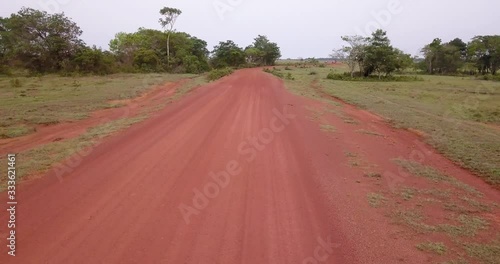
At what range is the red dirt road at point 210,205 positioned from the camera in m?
4.03

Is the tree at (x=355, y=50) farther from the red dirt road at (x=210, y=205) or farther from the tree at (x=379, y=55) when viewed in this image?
the red dirt road at (x=210, y=205)

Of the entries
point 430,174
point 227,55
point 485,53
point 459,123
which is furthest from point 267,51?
point 430,174

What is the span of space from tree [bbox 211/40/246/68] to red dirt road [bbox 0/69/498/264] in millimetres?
46847

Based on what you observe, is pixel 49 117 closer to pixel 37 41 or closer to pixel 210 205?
pixel 210 205

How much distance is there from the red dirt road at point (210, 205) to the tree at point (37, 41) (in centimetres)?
3225

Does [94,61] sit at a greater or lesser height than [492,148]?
greater

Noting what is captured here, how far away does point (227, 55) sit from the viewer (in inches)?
2153

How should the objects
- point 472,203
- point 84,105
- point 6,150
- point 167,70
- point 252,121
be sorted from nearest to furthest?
point 472,203 → point 6,150 → point 252,121 → point 84,105 → point 167,70

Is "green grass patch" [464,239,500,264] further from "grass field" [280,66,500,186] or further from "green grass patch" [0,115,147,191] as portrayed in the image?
"green grass patch" [0,115,147,191]

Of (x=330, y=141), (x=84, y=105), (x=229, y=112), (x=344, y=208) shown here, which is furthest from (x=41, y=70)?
(x=344, y=208)

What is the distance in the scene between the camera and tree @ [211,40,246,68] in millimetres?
54500

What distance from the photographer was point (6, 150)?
26.4ft

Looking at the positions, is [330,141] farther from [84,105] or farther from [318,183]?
[84,105]

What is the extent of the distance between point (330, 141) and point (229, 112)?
13.7 ft
